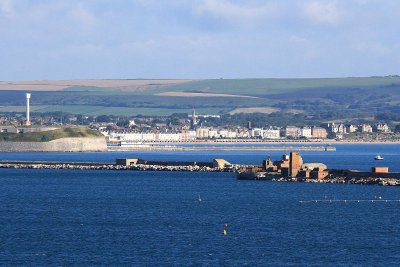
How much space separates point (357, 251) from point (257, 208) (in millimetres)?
18233

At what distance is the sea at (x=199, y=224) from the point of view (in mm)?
44906

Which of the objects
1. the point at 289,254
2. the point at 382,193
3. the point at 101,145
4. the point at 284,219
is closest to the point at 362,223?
the point at 284,219

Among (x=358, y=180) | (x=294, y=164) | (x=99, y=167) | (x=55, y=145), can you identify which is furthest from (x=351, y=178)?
(x=55, y=145)

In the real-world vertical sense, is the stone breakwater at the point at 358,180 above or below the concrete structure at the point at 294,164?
below

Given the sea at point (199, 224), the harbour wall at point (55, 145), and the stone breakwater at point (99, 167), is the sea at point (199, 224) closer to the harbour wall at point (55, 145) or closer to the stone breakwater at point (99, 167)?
the stone breakwater at point (99, 167)

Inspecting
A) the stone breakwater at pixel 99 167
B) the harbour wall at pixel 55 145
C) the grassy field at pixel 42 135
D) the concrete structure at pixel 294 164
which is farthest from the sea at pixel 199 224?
the harbour wall at pixel 55 145

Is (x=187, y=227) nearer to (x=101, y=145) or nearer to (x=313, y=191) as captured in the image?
(x=313, y=191)

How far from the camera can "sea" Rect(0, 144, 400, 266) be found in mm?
44906

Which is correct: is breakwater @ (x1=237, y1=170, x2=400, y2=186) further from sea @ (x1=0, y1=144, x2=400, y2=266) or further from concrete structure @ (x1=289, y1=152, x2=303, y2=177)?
sea @ (x1=0, y1=144, x2=400, y2=266)

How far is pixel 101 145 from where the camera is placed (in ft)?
602

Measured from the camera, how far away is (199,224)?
55812 mm

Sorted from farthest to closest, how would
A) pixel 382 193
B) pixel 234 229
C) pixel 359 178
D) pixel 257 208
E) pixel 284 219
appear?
pixel 359 178 → pixel 382 193 → pixel 257 208 → pixel 284 219 → pixel 234 229

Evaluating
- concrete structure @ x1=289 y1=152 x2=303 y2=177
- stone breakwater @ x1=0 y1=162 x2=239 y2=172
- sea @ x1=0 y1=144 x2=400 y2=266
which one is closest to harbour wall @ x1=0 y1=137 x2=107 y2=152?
stone breakwater @ x1=0 y1=162 x2=239 y2=172

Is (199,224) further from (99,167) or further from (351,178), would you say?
(99,167)
